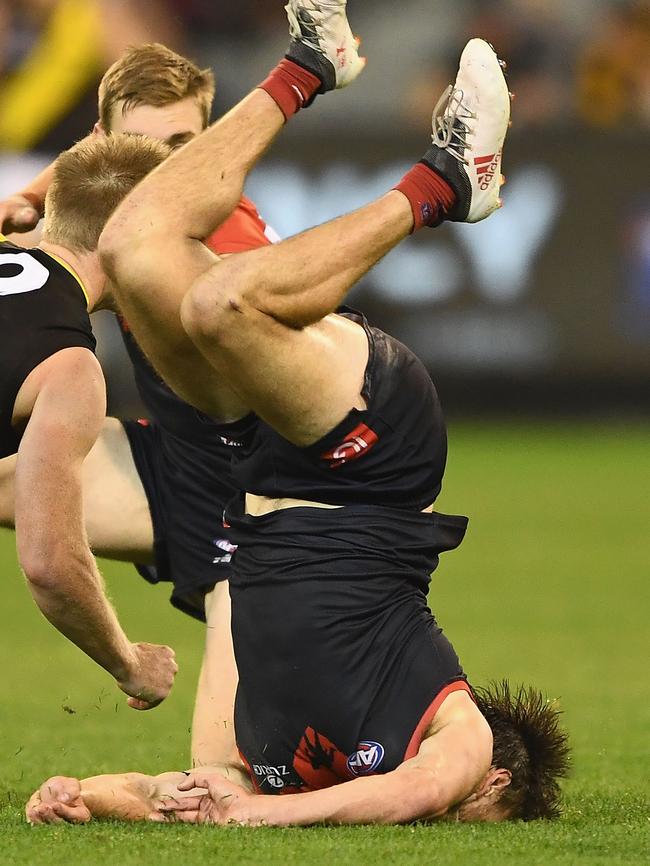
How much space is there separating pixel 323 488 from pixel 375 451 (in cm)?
15

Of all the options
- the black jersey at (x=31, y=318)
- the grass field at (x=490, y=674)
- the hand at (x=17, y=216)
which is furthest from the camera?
the hand at (x=17, y=216)

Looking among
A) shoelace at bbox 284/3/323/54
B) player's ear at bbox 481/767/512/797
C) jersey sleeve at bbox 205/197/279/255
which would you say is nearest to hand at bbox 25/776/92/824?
player's ear at bbox 481/767/512/797

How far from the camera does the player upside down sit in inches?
148

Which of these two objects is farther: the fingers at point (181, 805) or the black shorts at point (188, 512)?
the black shorts at point (188, 512)

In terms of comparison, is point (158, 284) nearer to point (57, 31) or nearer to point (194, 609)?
point (194, 609)

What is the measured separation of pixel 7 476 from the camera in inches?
188

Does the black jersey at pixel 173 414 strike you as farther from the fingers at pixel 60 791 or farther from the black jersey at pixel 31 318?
the fingers at pixel 60 791

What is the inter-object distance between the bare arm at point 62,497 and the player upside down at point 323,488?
0.72ft

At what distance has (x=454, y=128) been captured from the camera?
4.05 m

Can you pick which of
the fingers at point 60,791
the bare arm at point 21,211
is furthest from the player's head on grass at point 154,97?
the fingers at point 60,791

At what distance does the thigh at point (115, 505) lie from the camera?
498 centimetres

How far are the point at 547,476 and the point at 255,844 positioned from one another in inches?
310

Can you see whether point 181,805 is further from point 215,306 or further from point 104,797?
point 215,306

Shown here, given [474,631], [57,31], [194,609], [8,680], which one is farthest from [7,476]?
[57,31]
